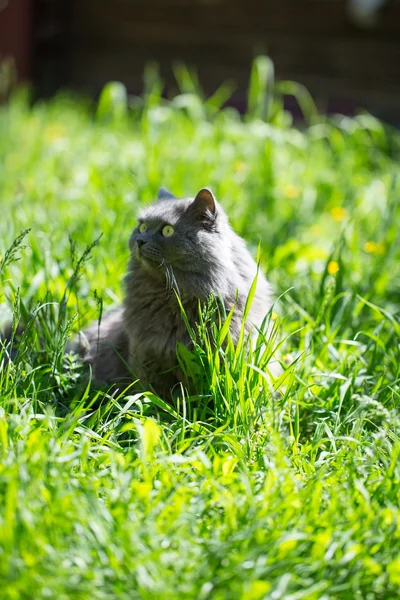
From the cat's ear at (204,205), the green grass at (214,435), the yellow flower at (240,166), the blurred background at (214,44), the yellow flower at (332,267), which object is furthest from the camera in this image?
the blurred background at (214,44)

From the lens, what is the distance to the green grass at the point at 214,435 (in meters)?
1.53

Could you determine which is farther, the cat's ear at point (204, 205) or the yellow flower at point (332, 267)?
the yellow flower at point (332, 267)

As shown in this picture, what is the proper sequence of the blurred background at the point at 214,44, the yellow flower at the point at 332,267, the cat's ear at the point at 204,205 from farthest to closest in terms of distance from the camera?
the blurred background at the point at 214,44 → the yellow flower at the point at 332,267 → the cat's ear at the point at 204,205

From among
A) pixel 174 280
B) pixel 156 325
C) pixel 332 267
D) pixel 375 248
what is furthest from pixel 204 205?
pixel 375 248

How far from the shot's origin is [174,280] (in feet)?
7.72

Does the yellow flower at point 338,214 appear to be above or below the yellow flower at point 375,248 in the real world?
above

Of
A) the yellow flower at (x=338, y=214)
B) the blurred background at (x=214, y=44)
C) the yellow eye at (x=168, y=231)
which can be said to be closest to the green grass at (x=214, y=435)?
the yellow flower at (x=338, y=214)

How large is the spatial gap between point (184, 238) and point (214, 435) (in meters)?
0.74

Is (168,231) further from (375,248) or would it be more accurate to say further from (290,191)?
(290,191)

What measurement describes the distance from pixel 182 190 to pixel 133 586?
2.69 meters

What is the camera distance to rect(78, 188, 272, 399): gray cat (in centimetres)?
240

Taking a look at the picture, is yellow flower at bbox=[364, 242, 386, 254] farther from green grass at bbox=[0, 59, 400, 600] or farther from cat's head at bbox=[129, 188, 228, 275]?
cat's head at bbox=[129, 188, 228, 275]

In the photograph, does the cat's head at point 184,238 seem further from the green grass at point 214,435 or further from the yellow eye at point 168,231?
the green grass at point 214,435


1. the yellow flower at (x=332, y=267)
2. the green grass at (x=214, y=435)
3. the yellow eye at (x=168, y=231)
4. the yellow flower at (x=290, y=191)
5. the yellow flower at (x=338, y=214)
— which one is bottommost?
the green grass at (x=214, y=435)
